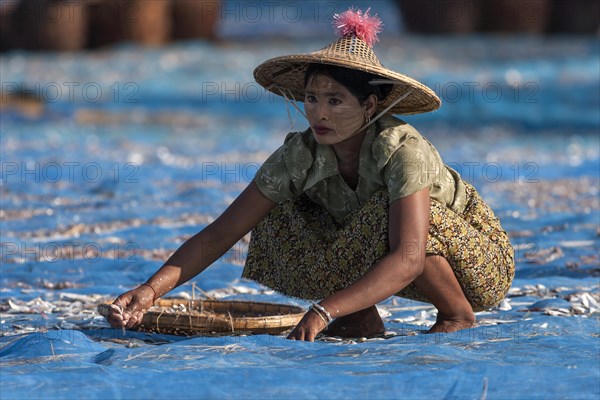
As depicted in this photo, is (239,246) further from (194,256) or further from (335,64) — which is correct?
(335,64)

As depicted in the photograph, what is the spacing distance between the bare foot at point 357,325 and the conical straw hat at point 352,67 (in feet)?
1.99

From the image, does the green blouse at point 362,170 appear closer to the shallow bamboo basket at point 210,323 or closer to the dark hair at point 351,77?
the dark hair at point 351,77

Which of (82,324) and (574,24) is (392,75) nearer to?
(82,324)

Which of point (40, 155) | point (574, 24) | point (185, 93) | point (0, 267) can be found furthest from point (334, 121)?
point (574, 24)

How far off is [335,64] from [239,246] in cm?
212

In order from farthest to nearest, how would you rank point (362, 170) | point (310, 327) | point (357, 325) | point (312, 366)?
point (357, 325), point (362, 170), point (310, 327), point (312, 366)

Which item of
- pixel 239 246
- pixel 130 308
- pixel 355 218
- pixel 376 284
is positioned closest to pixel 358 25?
pixel 355 218

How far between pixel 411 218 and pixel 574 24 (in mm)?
16487

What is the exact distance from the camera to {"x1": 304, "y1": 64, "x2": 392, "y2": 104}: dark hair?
3.19 meters

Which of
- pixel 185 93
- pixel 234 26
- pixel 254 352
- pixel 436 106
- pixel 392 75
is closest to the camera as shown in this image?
pixel 254 352

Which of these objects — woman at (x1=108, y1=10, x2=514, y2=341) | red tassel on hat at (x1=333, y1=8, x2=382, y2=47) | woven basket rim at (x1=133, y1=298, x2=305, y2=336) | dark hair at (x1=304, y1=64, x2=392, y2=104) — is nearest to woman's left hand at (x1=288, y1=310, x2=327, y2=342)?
woman at (x1=108, y1=10, x2=514, y2=341)

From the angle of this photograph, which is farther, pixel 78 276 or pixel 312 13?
pixel 312 13

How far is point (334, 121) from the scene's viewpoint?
3176 millimetres

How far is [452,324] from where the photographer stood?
3.24 meters
